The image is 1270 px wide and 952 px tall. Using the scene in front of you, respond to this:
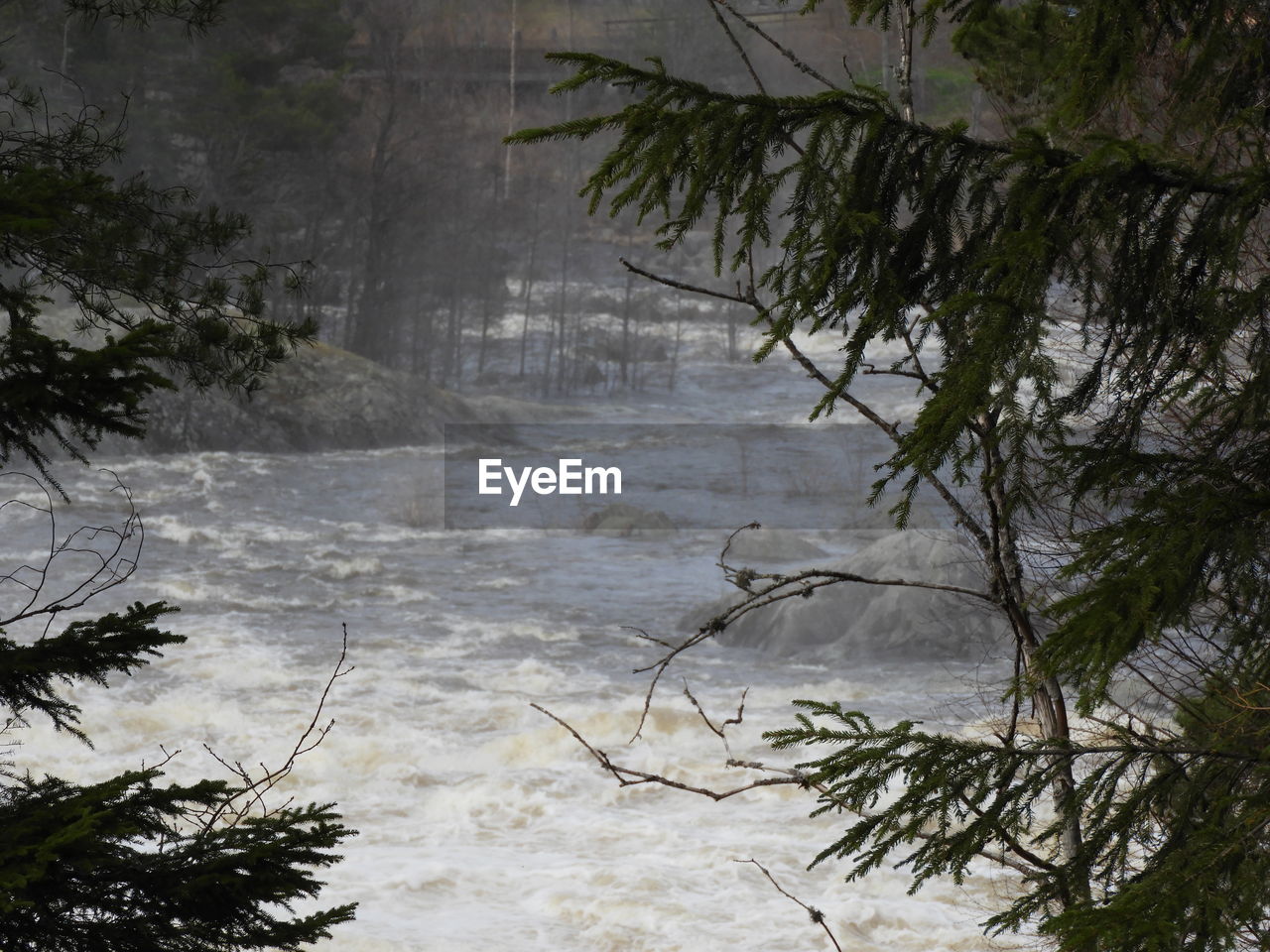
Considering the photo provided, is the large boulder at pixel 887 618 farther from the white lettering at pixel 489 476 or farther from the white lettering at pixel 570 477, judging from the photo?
the white lettering at pixel 489 476

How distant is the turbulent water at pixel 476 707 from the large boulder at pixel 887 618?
320mm

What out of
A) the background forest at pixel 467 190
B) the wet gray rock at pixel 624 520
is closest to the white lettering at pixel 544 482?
the wet gray rock at pixel 624 520

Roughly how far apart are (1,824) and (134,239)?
2.36 meters

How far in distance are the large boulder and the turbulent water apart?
0.32m

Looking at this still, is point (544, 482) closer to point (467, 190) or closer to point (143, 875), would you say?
point (467, 190)

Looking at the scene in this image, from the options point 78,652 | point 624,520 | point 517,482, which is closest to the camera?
point 78,652

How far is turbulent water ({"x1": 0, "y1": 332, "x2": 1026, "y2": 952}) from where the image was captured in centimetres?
855

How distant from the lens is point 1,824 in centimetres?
176

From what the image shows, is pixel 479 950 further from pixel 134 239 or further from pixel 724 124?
pixel 724 124

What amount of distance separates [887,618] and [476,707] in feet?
14.2

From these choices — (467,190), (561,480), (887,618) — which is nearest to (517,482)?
(561,480)

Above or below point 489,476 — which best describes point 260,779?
above

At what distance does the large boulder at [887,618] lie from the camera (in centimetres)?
1312

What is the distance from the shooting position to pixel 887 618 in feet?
45.1
